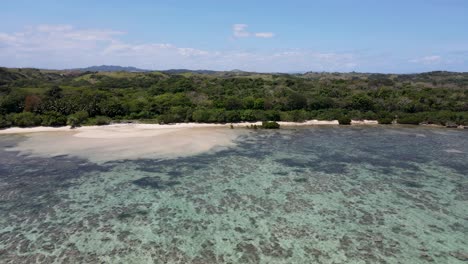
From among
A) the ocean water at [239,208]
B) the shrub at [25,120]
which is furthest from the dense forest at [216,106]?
the ocean water at [239,208]

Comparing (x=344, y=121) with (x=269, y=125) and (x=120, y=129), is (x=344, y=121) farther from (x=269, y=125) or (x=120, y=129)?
(x=120, y=129)

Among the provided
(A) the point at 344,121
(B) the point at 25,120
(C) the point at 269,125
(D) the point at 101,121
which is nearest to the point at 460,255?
(C) the point at 269,125

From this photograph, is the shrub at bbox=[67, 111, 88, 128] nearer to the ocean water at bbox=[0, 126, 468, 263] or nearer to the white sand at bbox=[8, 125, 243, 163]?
the white sand at bbox=[8, 125, 243, 163]

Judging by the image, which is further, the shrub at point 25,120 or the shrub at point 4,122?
the shrub at point 25,120

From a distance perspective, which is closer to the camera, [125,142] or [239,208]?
[239,208]

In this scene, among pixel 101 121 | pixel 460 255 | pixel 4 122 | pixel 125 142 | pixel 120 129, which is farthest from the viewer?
pixel 101 121

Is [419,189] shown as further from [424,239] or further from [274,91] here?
[274,91]

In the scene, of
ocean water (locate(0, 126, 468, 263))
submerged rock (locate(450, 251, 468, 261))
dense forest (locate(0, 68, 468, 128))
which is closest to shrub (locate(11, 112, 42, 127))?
dense forest (locate(0, 68, 468, 128))

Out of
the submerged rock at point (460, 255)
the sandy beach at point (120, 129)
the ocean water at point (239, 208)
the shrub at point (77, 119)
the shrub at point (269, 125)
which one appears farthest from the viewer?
the shrub at point (269, 125)

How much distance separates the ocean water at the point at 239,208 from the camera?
44.6 feet

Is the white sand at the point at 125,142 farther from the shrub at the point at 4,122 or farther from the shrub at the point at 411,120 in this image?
the shrub at the point at 411,120

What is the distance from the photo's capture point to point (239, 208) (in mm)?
17859

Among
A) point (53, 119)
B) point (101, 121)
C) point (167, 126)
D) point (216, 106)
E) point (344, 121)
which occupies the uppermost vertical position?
point (216, 106)

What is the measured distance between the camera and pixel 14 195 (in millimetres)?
19391
